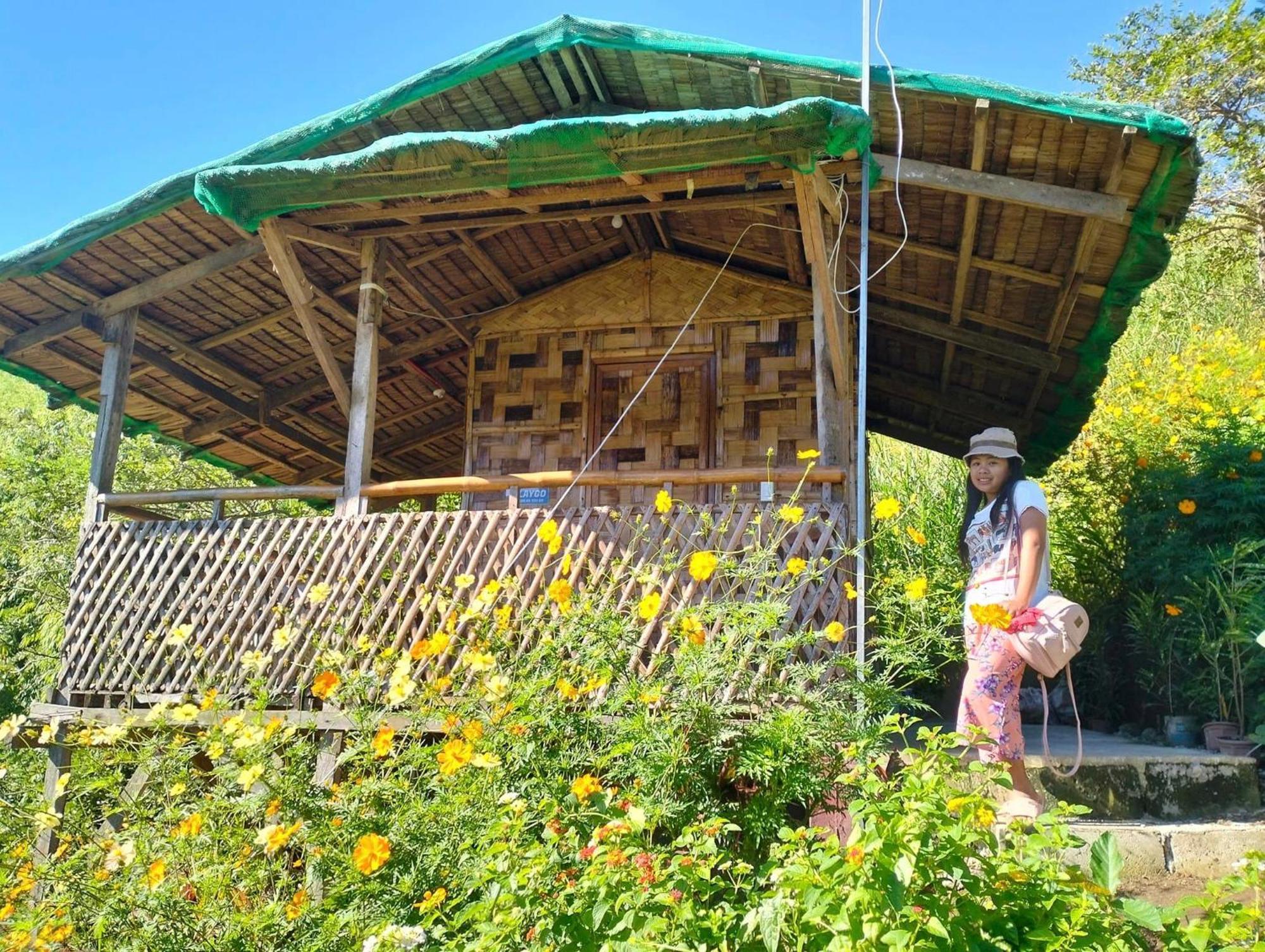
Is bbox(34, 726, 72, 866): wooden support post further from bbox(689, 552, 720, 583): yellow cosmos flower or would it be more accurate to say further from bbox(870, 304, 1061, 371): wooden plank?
bbox(870, 304, 1061, 371): wooden plank

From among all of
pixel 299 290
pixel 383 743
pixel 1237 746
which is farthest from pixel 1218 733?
pixel 299 290

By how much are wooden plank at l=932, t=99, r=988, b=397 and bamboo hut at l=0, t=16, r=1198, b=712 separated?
0.09ft

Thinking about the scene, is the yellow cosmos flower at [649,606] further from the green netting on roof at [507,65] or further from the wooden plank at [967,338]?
the wooden plank at [967,338]

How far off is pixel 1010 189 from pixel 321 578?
421cm

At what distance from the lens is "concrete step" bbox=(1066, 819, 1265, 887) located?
3693 mm

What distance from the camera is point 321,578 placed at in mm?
5402

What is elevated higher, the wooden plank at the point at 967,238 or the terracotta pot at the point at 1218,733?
the wooden plank at the point at 967,238

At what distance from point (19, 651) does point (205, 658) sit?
5418 millimetres

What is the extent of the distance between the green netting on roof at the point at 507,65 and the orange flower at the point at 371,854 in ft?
13.4

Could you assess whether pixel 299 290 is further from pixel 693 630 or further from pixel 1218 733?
pixel 1218 733

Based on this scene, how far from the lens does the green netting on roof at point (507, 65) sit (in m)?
4.51

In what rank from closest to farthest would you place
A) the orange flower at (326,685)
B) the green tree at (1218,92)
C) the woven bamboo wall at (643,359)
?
the orange flower at (326,685) < the woven bamboo wall at (643,359) < the green tree at (1218,92)

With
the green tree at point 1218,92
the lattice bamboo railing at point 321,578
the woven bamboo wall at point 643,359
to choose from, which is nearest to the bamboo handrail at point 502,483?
the lattice bamboo railing at point 321,578

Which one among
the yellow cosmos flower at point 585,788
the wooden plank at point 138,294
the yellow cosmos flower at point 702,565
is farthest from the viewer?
the wooden plank at point 138,294
